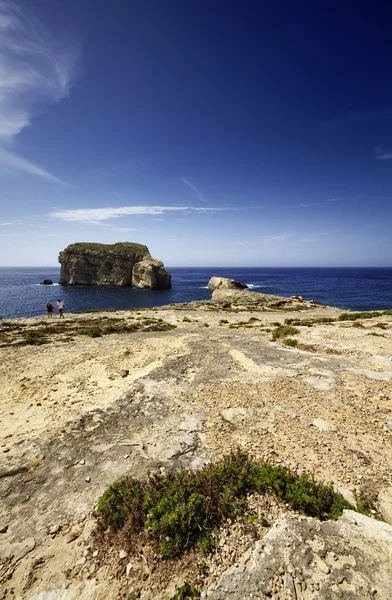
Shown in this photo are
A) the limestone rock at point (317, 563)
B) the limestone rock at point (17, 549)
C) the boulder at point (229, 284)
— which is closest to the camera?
the limestone rock at point (317, 563)

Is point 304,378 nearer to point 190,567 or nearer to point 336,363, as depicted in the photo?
point 336,363

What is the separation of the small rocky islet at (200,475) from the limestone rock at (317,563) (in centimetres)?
2

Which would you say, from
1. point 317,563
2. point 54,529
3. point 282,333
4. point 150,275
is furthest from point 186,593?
point 150,275

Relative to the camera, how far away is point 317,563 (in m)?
4.39

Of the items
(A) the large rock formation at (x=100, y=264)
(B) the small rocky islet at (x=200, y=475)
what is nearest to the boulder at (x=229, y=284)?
(A) the large rock formation at (x=100, y=264)

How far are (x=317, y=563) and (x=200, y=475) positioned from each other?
2771mm

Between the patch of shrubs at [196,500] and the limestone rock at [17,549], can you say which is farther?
the patch of shrubs at [196,500]

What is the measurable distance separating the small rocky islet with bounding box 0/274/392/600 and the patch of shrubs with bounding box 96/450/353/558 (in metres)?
0.04

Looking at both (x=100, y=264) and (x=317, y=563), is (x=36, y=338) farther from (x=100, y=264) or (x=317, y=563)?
(x=100, y=264)

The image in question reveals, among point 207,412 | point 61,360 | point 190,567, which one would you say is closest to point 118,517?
point 190,567

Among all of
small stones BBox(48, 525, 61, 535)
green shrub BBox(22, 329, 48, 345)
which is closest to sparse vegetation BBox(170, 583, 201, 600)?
small stones BBox(48, 525, 61, 535)

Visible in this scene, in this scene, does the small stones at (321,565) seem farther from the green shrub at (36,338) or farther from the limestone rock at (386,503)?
the green shrub at (36,338)

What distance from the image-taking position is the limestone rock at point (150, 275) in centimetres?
9594

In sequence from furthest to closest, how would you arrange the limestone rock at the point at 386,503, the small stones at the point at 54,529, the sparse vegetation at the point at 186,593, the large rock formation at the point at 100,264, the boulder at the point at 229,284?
1. the large rock formation at the point at 100,264
2. the boulder at the point at 229,284
3. the limestone rock at the point at 386,503
4. the small stones at the point at 54,529
5. the sparse vegetation at the point at 186,593
